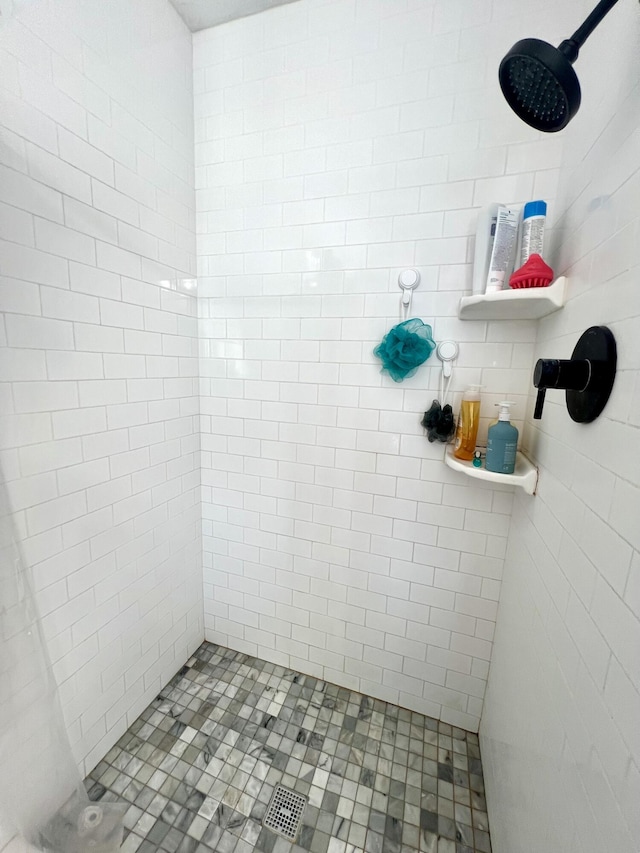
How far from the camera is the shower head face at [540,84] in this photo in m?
0.53

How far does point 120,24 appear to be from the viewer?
3.42 ft

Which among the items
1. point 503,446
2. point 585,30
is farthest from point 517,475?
point 585,30

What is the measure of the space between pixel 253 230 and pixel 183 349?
22.5 inches

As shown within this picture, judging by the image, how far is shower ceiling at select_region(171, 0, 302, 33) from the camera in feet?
3.89

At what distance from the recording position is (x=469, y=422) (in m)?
1.10

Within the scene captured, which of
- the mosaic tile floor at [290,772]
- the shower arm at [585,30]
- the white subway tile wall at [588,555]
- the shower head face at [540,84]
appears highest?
the shower arm at [585,30]

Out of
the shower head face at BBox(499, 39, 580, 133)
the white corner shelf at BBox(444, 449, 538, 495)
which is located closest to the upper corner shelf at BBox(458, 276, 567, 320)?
the shower head face at BBox(499, 39, 580, 133)

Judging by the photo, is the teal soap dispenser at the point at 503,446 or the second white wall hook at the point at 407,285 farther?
the second white wall hook at the point at 407,285

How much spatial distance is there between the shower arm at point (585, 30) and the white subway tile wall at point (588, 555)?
145 mm

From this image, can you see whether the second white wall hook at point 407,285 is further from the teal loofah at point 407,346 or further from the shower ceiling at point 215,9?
the shower ceiling at point 215,9

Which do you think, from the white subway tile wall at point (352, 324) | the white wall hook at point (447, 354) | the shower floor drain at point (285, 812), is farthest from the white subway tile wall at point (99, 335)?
the white wall hook at point (447, 354)

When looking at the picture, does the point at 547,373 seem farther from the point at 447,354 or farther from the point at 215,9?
the point at 215,9

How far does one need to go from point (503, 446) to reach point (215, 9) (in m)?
1.86

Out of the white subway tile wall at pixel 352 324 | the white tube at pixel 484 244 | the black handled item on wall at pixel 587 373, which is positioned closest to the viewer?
the black handled item on wall at pixel 587 373
